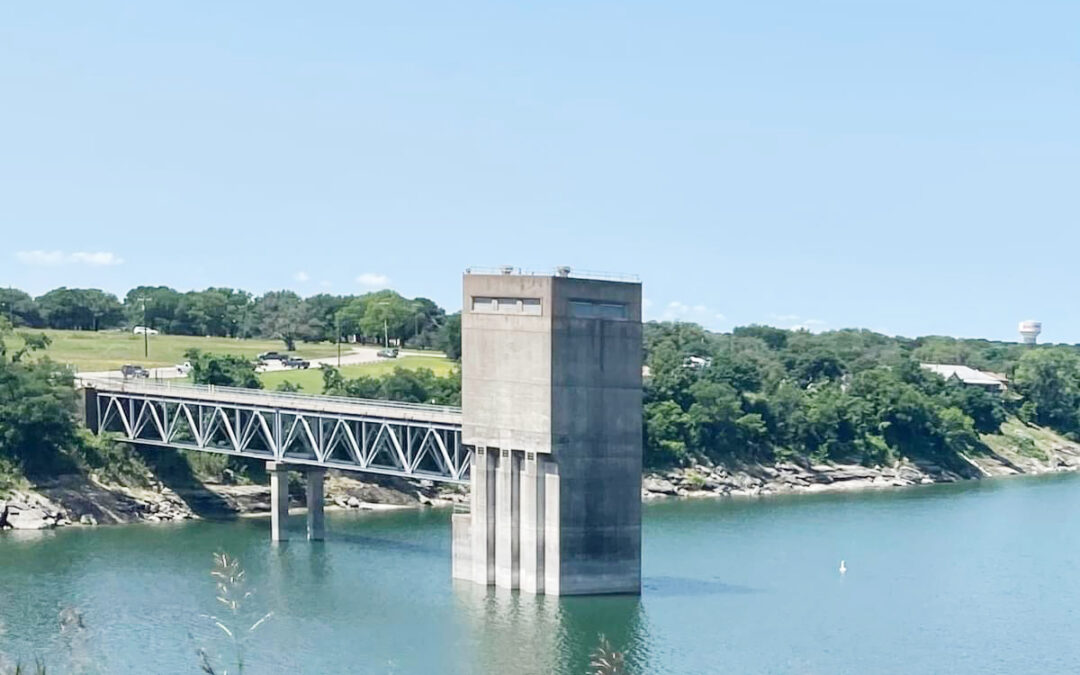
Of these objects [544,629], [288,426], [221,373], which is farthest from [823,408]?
[544,629]

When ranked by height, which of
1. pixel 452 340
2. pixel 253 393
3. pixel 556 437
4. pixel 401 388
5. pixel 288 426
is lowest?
pixel 288 426

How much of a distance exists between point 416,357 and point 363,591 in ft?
348

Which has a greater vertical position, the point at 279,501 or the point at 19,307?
the point at 19,307

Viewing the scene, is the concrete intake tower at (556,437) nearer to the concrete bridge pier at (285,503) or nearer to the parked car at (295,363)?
the concrete bridge pier at (285,503)

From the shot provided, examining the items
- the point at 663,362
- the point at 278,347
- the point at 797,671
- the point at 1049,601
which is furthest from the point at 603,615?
the point at 278,347

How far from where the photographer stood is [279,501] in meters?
94.6

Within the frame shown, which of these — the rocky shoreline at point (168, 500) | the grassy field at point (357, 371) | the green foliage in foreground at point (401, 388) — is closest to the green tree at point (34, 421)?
the rocky shoreline at point (168, 500)

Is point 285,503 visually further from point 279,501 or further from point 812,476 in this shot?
point 812,476

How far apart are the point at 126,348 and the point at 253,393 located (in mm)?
73631

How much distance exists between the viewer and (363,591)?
76.7 metres

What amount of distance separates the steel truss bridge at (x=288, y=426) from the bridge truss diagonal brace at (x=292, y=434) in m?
0.07

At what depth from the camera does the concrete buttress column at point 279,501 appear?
9425 cm

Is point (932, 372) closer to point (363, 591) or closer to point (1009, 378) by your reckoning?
point (1009, 378)

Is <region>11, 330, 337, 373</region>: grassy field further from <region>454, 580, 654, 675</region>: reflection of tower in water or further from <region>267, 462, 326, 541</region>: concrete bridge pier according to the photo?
<region>454, 580, 654, 675</region>: reflection of tower in water
